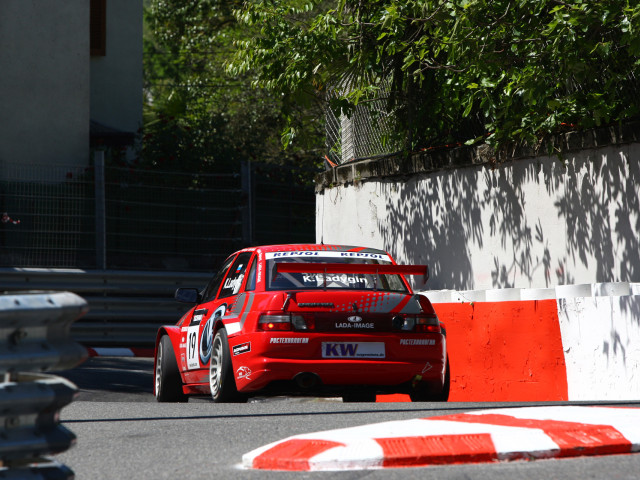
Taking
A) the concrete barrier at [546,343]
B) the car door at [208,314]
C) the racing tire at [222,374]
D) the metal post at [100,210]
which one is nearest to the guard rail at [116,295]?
the metal post at [100,210]

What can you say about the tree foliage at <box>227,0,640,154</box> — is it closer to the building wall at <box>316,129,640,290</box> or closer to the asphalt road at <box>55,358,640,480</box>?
the building wall at <box>316,129,640,290</box>

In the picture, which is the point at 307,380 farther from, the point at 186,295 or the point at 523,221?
the point at 523,221

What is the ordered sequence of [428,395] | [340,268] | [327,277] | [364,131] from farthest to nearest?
[364,131], [327,277], [428,395], [340,268]

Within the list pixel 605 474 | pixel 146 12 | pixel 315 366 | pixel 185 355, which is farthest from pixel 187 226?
pixel 146 12

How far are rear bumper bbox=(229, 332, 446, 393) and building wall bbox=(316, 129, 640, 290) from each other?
218cm

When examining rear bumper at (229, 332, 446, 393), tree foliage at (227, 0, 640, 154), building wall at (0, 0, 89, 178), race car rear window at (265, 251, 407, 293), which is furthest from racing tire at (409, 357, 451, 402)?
building wall at (0, 0, 89, 178)

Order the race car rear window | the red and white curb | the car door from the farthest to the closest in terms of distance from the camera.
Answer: the car door, the race car rear window, the red and white curb

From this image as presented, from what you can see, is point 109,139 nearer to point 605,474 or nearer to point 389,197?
point 389,197

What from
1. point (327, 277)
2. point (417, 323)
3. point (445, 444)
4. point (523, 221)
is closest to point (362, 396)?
point (327, 277)

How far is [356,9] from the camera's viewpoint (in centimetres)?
1198

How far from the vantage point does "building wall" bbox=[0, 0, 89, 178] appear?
20250mm

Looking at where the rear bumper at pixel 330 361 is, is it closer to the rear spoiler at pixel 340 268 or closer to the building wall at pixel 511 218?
the rear spoiler at pixel 340 268

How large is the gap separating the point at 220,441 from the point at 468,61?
203 inches

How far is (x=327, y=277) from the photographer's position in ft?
28.5
